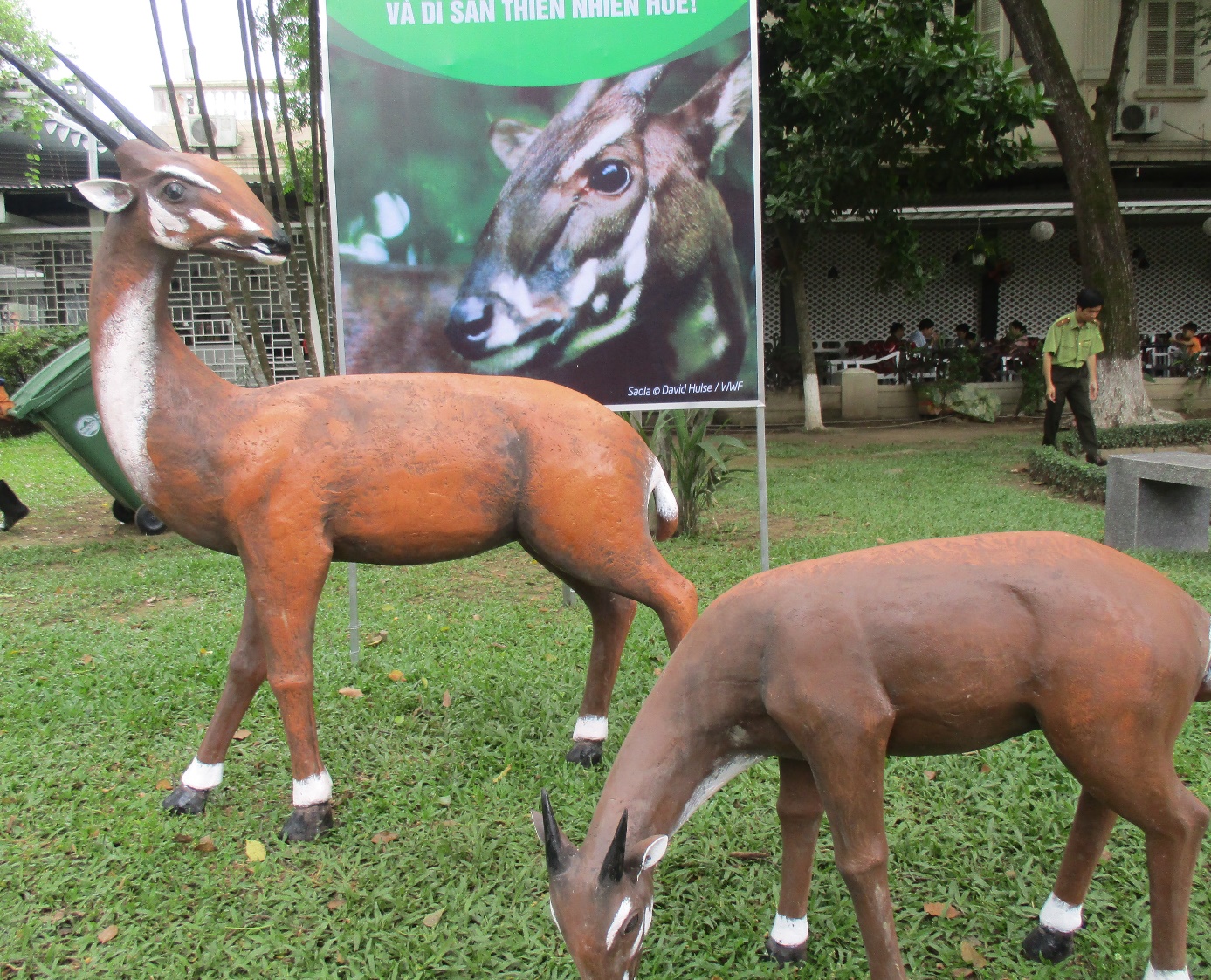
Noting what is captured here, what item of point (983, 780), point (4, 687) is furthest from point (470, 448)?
point (4, 687)

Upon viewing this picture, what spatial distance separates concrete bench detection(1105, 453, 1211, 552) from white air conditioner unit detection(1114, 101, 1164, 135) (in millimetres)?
11188

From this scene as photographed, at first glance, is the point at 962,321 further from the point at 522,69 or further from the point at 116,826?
the point at 116,826

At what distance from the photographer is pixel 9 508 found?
7.80 metres

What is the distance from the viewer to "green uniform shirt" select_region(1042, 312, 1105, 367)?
8656mm

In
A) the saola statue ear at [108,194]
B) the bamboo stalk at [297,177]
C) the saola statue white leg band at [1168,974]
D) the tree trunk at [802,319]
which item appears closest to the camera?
the saola statue white leg band at [1168,974]

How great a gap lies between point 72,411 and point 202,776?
4987mm

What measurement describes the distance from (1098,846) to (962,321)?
16979 millimetres

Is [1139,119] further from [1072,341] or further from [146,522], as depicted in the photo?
[146,522]

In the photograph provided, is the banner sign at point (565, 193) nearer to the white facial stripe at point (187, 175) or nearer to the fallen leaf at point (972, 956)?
the white facial stripe at point (187, 175)

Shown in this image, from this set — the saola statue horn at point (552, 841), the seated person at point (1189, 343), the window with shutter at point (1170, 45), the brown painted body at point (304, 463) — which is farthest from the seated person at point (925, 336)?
the saola statue horn at point (552, 841)

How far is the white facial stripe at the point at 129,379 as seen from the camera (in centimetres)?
275

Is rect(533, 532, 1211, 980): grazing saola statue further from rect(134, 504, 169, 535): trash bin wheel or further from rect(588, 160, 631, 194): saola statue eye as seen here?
rect(134, 504, 169, 535): trash bin wheel

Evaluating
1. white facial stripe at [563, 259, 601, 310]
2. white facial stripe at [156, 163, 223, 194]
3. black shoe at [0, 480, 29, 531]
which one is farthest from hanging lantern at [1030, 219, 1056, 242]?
white facial stripe at [156, 163, 223, 194]

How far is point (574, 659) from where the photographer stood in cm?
452
